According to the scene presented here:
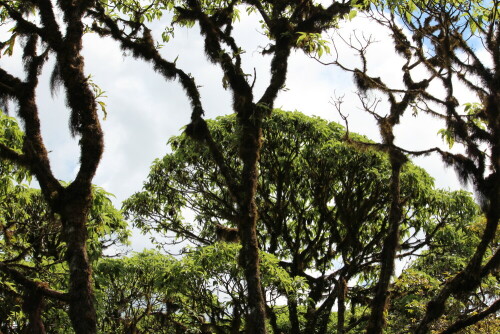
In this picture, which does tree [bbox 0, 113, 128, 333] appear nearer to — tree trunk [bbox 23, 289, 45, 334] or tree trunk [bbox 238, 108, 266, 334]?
tree trunk [bbox 23, 289, 45, 334]

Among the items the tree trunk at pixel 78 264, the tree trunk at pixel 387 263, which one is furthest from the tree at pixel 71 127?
the tree trunk at pixel 387 263

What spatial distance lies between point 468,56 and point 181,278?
7.59 meters

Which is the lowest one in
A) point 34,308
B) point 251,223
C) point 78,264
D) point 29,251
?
point 34,308

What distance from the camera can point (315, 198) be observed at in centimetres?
1523

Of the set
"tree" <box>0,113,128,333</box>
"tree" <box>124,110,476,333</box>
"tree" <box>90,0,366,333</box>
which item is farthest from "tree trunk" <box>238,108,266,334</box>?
"tree" <box>124,110,476,333</box>

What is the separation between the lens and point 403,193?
14609 mm

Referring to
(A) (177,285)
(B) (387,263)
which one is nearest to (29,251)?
(A) (177,285)

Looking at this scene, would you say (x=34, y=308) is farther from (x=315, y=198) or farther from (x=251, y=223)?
(x=315, y=198)

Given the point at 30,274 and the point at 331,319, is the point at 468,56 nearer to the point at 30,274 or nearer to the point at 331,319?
the point at 30,274

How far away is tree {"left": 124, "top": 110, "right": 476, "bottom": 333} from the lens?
47.3 ft

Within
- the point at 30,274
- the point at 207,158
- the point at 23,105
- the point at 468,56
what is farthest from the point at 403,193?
the point at 23,105

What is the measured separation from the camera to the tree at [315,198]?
14432mm

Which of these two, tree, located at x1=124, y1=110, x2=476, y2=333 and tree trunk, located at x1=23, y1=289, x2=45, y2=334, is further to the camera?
Result: tree, located at x1=124, y1=110, x2=476, y2=333

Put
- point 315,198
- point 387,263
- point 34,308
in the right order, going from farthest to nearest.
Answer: point 315,198, point 387,263, point 34,308
